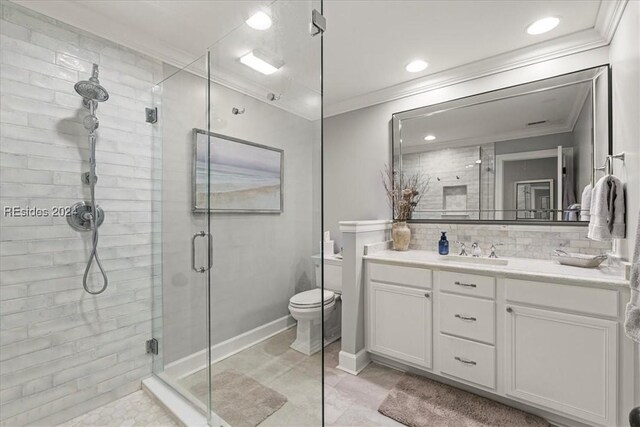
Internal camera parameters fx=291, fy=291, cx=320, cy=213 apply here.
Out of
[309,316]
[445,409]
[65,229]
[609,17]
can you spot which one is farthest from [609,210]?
[65,229]

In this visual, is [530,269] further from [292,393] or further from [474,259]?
[292,393]

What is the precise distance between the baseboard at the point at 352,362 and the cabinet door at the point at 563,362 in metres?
0.98

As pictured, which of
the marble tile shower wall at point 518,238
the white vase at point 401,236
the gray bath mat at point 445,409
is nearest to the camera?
the gray bath mat at point 445,409

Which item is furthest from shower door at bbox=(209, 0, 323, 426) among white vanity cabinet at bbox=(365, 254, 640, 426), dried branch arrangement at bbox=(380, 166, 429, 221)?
dried branch arrangement at bbox=(380, 166, 429, 221)

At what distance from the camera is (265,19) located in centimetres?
157

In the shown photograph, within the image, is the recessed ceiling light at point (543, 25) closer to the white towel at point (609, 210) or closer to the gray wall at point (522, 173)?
the gray wall at point (522, 173)

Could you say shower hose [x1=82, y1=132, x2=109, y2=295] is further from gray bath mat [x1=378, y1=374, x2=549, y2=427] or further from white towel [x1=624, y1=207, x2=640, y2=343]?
white towel [x1=624, y1=207, x2=640, y2=343]

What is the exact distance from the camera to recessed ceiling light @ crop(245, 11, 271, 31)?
1.56m

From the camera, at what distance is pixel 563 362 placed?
5.26ft

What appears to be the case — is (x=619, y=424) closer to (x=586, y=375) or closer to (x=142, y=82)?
(x=586, y=375)

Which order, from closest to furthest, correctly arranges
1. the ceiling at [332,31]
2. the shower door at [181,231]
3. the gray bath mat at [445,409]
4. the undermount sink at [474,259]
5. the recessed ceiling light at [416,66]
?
the ceiling at [332,31], the gray bath mat at [445,409], the shower door at [181,231], the undermount sink at [474,259], the recessed ceiling light at [416,66]

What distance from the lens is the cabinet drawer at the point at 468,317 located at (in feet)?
6.01

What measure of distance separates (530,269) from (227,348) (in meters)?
1.94

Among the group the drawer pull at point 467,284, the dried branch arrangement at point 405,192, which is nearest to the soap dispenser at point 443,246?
the dried branch arrangement at point 405,192
